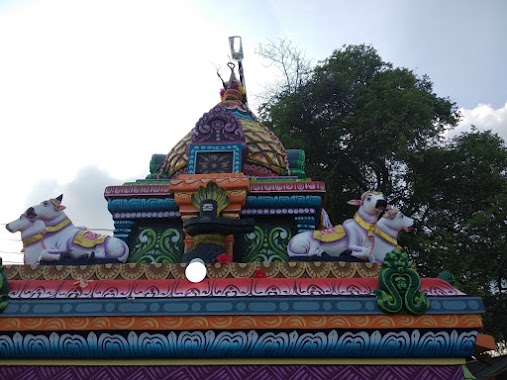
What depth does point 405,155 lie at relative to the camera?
1758 cm

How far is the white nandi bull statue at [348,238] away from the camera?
19.0 ft

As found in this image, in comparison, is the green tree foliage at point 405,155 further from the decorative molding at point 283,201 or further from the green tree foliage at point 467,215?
the decorative molding at point 283,201

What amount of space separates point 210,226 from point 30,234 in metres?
2.39

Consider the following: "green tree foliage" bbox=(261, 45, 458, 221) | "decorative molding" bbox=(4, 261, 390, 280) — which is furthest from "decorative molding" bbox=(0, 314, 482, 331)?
"green tree foliage" bbox=(261, 45, 458, 221)

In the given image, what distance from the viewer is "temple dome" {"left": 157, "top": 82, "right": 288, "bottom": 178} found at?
7.68 metres

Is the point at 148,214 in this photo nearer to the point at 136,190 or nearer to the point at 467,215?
the point at 136,190

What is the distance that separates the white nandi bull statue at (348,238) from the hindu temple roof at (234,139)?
2.17 meters

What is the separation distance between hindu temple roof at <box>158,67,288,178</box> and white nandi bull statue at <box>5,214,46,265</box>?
2618 millimetres

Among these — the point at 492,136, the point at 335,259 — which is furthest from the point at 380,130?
the point at 335,259

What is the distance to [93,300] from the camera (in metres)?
4.06

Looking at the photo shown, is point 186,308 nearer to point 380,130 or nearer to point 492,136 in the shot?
point 380,130

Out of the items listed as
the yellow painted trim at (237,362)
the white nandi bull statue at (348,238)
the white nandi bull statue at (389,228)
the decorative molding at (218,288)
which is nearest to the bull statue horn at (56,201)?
the decorative molding at (218,288)

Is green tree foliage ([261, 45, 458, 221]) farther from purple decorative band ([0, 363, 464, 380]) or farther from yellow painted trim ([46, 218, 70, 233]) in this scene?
purple decorative band ([0, 363, 464, 380])

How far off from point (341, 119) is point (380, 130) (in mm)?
2177
